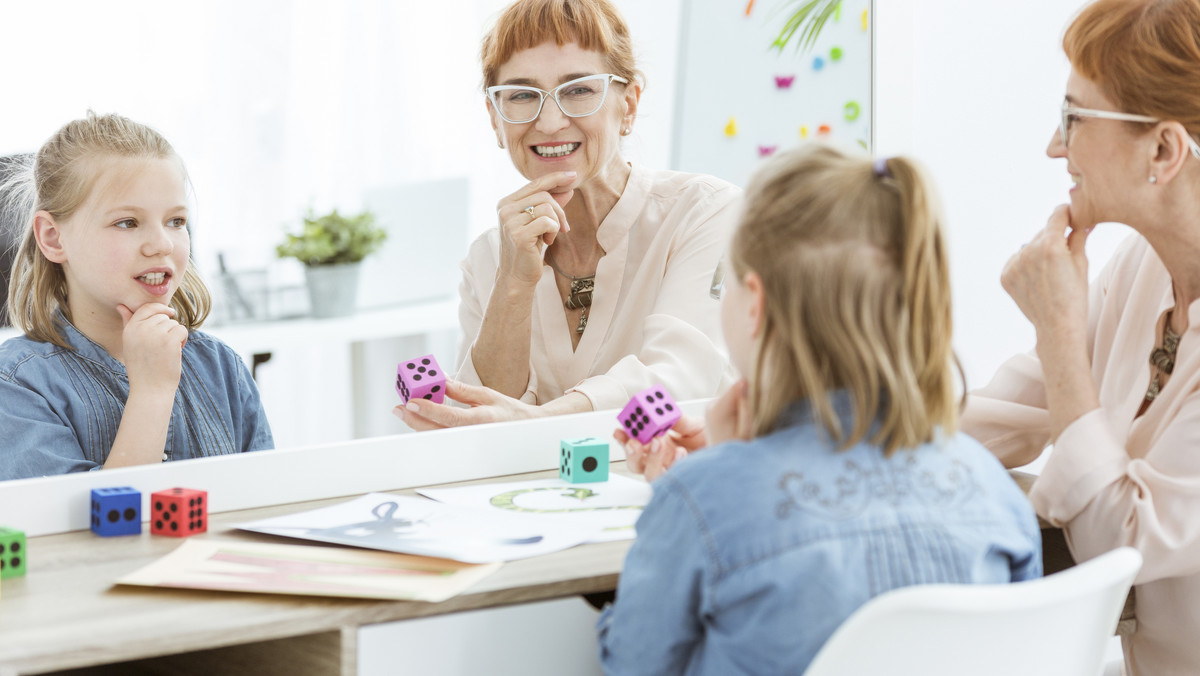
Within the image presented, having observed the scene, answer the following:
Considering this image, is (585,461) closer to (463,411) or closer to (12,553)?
(463,411)

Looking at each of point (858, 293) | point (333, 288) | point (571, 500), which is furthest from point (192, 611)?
point (333, 288)

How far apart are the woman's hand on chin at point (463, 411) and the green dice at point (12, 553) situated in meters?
0.54

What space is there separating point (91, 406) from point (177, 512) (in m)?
0.39

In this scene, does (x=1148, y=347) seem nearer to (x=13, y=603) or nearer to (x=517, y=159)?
(x=517, y=159)

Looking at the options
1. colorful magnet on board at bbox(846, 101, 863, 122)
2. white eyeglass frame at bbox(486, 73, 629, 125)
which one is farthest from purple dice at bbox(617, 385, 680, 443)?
colorful magnet on board at bbox(846, 101, 863, 122)

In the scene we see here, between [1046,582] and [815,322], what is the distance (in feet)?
0.76

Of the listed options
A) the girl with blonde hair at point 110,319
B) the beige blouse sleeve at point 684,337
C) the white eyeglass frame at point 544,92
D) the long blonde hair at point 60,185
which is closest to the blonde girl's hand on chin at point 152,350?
the girl with blonde hair at point 110,319

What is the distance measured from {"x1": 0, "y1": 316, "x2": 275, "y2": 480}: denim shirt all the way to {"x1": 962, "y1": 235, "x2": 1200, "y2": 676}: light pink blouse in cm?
94

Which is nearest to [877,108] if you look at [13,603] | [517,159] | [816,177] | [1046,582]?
[517,159]

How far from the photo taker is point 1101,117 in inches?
46.6

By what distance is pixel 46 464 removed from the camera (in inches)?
49.7

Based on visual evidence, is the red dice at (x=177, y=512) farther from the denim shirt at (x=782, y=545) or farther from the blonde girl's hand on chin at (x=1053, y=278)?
the blonde girl's hand on chin at (x=1053, y=278)

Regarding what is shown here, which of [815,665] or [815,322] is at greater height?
[815,322]

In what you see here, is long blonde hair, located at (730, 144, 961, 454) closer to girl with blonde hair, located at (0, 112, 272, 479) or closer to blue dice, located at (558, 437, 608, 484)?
blue dice, located at (558, 437, 608, 484)
